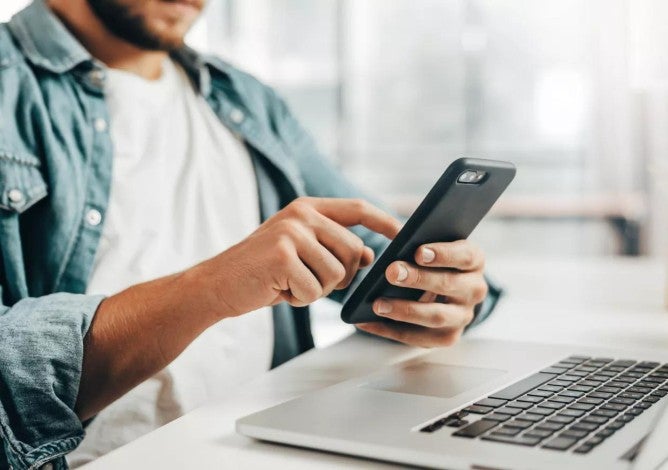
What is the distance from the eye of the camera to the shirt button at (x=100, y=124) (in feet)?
3.16

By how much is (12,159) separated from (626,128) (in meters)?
2.80


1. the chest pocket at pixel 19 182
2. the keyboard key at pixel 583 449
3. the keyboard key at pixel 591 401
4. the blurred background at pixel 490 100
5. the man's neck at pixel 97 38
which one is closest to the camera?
the keyboard key at pixel 583 449

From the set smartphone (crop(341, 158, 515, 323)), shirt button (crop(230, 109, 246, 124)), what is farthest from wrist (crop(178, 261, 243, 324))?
shirt button (crop(230, 109, 246, 124))

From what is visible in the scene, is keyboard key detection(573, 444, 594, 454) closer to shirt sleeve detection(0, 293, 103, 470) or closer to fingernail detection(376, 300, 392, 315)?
fingernail detection(376, 300, 392, 315)

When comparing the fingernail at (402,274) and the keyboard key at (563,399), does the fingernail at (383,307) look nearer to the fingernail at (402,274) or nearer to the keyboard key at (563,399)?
the fingernail at (402,274)

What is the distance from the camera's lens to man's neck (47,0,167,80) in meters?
1.06

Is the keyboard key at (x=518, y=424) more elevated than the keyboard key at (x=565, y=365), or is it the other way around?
the keyboard key at (x=518, y=424)

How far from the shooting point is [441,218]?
0.68 metres

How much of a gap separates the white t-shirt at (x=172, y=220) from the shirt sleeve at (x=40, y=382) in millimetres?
217

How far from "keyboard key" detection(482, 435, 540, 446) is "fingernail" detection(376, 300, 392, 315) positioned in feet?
0.79

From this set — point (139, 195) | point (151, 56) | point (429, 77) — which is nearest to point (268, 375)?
point (139, 195)

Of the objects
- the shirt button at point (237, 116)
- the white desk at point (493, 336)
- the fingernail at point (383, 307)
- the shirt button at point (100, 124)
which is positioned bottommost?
the white desk at point (493, 336)

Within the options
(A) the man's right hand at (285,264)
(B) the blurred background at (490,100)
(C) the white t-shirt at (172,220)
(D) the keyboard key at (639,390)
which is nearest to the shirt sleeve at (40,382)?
(A) the man's right hand at (285,264)

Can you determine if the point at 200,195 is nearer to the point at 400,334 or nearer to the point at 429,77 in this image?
the point at 400,334
